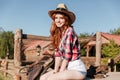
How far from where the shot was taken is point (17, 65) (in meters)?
5.34

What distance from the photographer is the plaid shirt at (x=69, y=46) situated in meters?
3.33

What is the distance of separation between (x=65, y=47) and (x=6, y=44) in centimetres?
2997

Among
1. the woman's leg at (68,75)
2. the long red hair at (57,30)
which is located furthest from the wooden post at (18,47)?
the woman's leg at (68,75)

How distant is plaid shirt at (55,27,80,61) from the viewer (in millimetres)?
3326

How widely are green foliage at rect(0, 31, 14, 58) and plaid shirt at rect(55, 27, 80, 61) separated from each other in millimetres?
28609

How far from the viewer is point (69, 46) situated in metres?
3.32

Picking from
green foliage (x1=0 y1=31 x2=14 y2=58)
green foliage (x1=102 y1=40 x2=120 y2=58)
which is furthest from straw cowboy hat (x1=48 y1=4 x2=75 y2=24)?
green foliage (x1=0 y1=31 x2=14 y2=58)

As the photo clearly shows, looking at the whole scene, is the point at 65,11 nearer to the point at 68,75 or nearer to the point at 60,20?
the point at 60,20

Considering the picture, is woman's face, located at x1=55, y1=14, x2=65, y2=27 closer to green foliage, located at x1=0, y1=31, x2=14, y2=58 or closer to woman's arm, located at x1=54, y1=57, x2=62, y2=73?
woman's arm, located at x1=54, y1=57, x2=62, y2=73

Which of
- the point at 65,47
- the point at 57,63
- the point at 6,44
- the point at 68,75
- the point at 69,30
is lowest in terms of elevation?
the point at 68,75

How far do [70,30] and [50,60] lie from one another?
1.23 meters

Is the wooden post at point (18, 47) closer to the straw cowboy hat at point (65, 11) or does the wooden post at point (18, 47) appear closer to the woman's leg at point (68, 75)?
the straw cowboy hat at point (65, 11)

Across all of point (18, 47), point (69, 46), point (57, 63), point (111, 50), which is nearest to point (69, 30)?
point (69, 46)

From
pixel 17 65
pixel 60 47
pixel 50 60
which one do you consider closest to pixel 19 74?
pixel 17 65
